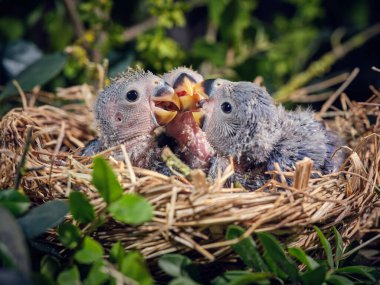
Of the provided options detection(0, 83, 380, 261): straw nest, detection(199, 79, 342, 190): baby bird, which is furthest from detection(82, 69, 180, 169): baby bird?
detection(0, 83, 380, 261): straw nest

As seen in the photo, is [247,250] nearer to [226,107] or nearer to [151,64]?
[226,107]

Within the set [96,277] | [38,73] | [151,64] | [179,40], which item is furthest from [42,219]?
[179,40]

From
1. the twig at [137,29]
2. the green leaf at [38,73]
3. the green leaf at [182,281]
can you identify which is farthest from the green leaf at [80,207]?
the twig at [137,29]

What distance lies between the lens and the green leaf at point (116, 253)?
3.58ft

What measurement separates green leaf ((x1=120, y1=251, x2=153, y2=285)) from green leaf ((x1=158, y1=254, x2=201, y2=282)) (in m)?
0.07

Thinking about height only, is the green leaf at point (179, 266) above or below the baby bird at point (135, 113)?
below

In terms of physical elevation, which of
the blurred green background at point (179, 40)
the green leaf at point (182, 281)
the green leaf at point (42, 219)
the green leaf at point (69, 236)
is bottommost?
the green leaf at point (182, 281)

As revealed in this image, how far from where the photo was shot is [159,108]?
1624 mm

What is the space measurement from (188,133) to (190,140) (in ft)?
0.09

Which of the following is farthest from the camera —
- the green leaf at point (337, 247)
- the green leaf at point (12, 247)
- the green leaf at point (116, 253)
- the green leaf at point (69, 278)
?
the green leaf at point (337, 247)

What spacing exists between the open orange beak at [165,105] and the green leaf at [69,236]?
0.61 meters

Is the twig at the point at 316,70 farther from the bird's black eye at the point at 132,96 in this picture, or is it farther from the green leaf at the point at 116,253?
the green leaf at the point at 116,253

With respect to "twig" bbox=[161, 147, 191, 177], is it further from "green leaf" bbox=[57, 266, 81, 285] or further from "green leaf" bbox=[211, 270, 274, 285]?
"green leaf" bbox=[57, 266, 81, 285]

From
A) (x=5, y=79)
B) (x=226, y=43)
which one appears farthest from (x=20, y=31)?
(x=226, y=43)
